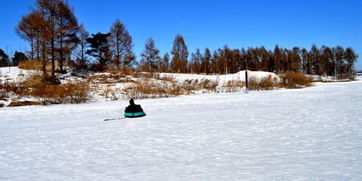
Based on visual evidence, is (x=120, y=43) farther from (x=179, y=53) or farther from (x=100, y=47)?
(x=179, y=53)

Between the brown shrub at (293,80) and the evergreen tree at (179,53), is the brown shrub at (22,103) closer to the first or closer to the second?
the brown shrub at (293,80)

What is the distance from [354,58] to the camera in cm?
7788

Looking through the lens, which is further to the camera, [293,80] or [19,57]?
[19,57]

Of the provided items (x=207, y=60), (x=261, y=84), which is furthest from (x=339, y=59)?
(x=261, y=84)

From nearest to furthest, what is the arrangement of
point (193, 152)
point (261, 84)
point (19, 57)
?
point (193, 152) < point (261, 84) < point (19, 57)

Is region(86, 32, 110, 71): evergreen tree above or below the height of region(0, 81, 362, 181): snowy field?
above

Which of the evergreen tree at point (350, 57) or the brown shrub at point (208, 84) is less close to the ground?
the evergreen tree at point (350, 57)

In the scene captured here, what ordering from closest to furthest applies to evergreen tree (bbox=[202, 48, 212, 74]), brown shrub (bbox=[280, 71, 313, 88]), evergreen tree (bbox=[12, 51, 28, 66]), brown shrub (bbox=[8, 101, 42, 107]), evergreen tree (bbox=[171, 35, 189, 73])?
brown shrub (bbox=[8, 101, 42, 107]) < brown shrub (bbox=[280, 71, 313, 88]) < evergreen tree (bbox=[12, 51, 28, 66]) < evergreen tree (bbox=[171, 35, 189, 73]) < evergreen tree (bbox=[202, 48, 212, 74])

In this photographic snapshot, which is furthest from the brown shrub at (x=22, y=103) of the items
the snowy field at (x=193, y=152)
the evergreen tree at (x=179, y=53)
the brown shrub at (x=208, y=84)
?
the evergreen tree at (x=179, y=53)

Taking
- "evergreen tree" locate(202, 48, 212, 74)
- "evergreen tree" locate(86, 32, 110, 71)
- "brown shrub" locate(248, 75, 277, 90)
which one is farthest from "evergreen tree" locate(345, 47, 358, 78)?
"evergreen tree" locate(86, 32, 110, 71)

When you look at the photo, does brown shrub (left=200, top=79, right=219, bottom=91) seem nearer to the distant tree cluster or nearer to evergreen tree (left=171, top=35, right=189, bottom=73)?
evergreen tree (left=171, top=35, right=189, bottom=73)

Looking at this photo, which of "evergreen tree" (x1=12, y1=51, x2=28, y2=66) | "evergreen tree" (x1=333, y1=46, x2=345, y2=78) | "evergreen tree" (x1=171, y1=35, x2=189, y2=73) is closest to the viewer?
"evergreen tree" (x1=12, y1=51, x2=28, y2=66)

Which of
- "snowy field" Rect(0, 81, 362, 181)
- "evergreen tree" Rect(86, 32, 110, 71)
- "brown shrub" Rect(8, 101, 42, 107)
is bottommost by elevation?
"snowy field" Rect(0, 81, 362, 181)

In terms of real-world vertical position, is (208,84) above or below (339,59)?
Result: below
